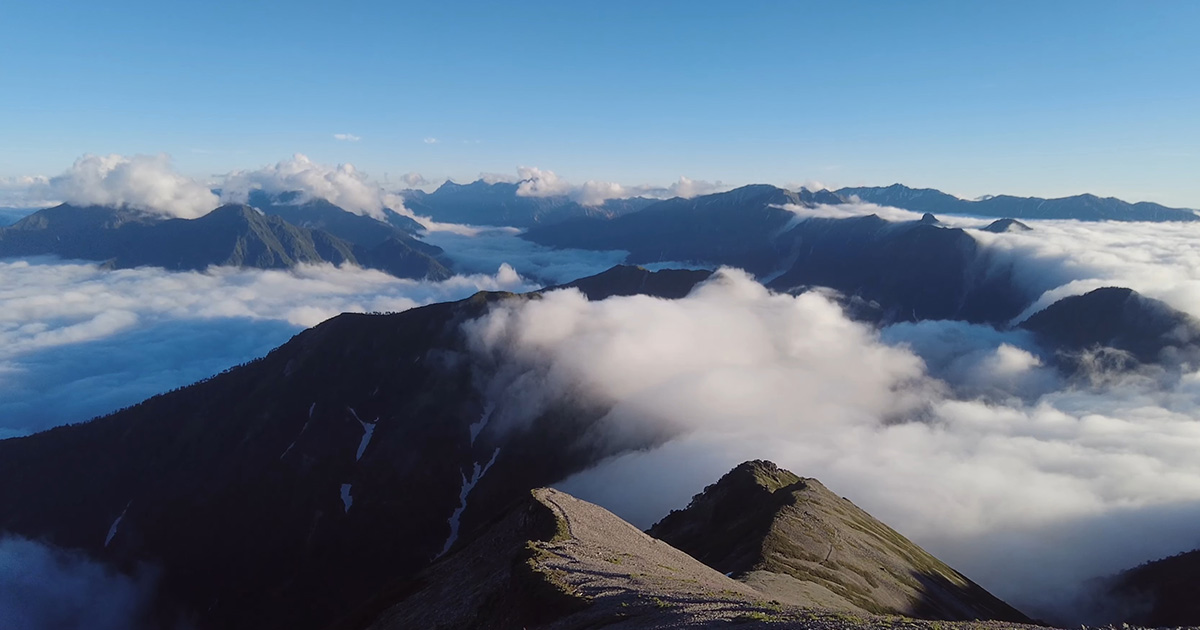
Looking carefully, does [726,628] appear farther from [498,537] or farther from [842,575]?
[842,575]

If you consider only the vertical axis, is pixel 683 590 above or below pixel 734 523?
above

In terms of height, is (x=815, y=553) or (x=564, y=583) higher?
(x=564, y=583)

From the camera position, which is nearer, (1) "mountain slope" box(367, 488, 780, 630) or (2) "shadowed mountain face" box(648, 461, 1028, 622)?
(1) "mountain slope" box(367, 488, 780, 630)

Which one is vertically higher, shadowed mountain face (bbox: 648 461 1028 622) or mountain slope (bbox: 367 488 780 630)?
mountain slope (bbox: 367 488 780 630)

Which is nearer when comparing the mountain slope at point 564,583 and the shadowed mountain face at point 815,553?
the mountain slope at point 564,583

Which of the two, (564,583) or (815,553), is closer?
(564,583)

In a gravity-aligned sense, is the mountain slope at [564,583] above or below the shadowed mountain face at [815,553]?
above

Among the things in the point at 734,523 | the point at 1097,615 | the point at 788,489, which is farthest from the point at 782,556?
the point at 1097,615

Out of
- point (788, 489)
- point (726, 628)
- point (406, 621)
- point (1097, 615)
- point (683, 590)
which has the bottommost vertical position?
Answer: point (1097, 615)
